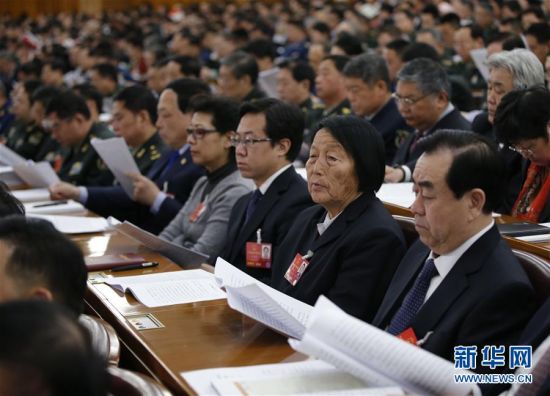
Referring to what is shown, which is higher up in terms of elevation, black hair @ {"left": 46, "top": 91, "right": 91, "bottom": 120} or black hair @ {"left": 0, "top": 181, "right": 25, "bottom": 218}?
black hair @ {"left": 0, "top": 181, "right": 25, "bottom": 218}

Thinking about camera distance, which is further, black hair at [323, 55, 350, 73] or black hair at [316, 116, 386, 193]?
black hair at [323, 55, 350, 73]

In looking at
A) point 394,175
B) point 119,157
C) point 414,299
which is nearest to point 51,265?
point 414,299

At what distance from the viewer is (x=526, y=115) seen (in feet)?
9.26

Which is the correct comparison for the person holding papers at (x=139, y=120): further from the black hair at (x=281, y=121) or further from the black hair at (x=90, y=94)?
the black hair at (x=281, y=121)

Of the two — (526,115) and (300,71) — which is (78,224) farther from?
(300,71)

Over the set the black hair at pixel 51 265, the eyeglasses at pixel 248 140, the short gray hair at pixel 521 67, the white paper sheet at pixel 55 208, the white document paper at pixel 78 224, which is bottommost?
the white paper sheet at pixel 55 208

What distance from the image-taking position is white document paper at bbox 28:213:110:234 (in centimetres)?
353

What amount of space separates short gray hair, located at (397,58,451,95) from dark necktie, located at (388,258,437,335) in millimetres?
2292

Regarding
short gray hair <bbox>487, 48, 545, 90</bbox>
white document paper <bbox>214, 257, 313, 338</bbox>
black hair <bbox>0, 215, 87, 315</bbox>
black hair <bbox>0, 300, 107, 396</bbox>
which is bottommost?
white document paper <bbox>214, 257, 313, 338</bbox>

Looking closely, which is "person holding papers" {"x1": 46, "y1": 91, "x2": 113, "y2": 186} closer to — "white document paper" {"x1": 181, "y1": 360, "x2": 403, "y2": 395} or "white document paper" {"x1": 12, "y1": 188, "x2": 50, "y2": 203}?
"white document paper" {"x1": 12, "y1": 188, "x2": 50, "y2": 203}

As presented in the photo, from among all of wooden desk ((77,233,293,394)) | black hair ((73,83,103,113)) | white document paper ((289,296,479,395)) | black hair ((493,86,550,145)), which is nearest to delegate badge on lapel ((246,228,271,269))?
wooden desk ((77,233,293,394))

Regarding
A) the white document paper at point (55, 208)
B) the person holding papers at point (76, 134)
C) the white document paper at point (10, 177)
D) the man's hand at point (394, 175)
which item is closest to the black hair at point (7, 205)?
the white document paper at point (55, 208)

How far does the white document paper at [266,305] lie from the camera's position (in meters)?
1.97

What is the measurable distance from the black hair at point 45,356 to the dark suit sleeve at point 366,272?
4.27 ft
